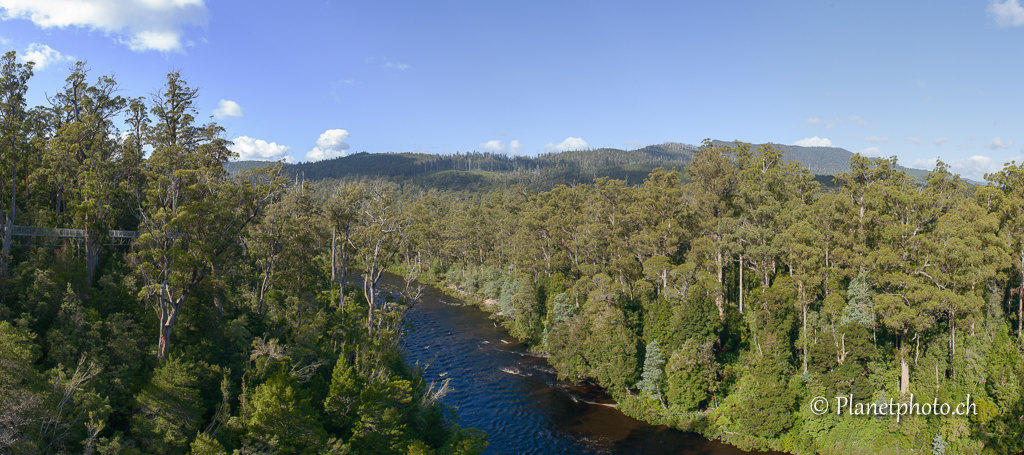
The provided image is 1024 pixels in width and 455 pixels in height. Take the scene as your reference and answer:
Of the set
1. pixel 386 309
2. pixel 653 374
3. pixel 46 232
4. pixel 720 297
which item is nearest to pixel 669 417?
pixel 653 374

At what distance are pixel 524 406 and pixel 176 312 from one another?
1051 inches

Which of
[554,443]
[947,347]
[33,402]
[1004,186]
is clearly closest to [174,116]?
[33,402]

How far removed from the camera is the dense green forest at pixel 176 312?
21.1 m

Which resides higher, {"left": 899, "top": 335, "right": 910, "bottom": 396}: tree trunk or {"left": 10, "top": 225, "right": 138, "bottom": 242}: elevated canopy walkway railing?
{"left": 10, "top": 225, "right": 138, "bottom": 242}: elevated canopy walkway railing

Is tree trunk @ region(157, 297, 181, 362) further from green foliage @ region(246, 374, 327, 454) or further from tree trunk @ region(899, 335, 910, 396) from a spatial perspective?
tree trunk @ region(899, 335, 910, 396)

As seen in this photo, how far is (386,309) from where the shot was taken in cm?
3744

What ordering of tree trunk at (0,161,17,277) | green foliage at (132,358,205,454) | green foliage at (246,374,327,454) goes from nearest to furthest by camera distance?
1. green foliage at (132,358,205,454)
2. green foliage at (246,374,327,454)
3. tree trunk at (0,161,17,277)

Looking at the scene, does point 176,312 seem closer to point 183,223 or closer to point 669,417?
point 183,223

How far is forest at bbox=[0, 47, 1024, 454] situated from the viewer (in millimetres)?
23250

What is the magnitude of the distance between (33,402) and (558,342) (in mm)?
38187

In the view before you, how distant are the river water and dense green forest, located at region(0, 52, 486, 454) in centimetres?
505

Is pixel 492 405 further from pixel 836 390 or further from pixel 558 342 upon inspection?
pixel 836 390

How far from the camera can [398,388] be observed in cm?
2783

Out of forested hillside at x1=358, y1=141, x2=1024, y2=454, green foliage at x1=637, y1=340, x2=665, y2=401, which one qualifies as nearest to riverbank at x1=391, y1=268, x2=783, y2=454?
forested hillside at x1=358, y1=141, x2=1024, y2=454
